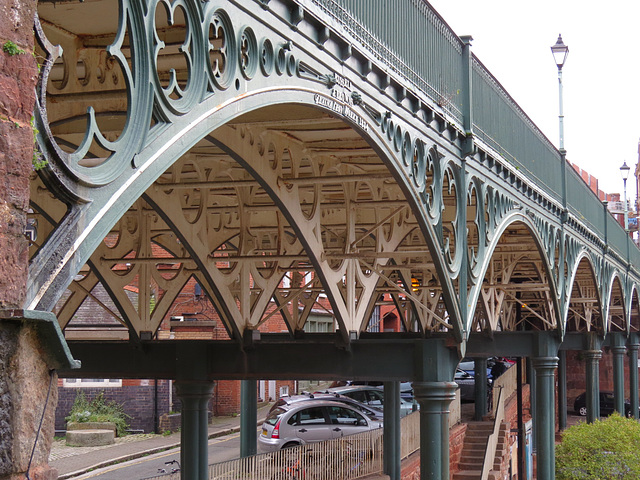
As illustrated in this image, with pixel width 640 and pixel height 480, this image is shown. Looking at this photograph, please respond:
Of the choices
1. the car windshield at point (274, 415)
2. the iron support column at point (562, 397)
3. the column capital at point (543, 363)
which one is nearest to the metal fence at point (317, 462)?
the car windshield at point (274, 415)

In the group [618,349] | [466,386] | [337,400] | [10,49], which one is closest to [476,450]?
[337,400]

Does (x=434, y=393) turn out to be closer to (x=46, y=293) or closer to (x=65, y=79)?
(x=65, y=79)

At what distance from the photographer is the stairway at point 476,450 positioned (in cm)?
3061

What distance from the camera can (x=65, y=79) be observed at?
858 centimetres

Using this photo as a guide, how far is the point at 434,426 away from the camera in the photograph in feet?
46.3

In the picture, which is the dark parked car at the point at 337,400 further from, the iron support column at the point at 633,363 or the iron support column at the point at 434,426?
the iron support column at the point at 633,363

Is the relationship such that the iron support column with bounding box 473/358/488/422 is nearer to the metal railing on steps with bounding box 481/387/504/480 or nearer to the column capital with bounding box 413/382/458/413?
the metal railing on steps with bounding box 481/387/504/480

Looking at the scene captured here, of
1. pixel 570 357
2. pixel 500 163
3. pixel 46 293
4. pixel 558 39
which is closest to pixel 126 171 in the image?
pixel 46 293

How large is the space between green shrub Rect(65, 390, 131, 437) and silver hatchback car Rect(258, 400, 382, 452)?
731 cm

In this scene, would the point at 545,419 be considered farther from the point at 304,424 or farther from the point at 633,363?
the point at 633,363

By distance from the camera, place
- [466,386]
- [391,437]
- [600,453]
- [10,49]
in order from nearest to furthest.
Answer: [10,49], [391,437], [600,453], [466,386]

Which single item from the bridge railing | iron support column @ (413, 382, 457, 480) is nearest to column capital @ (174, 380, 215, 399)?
iron support column @ (413, 382, 457, 480)

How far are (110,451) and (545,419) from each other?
40.8 ft

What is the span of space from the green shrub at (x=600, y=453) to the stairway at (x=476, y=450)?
3227 millimetres
